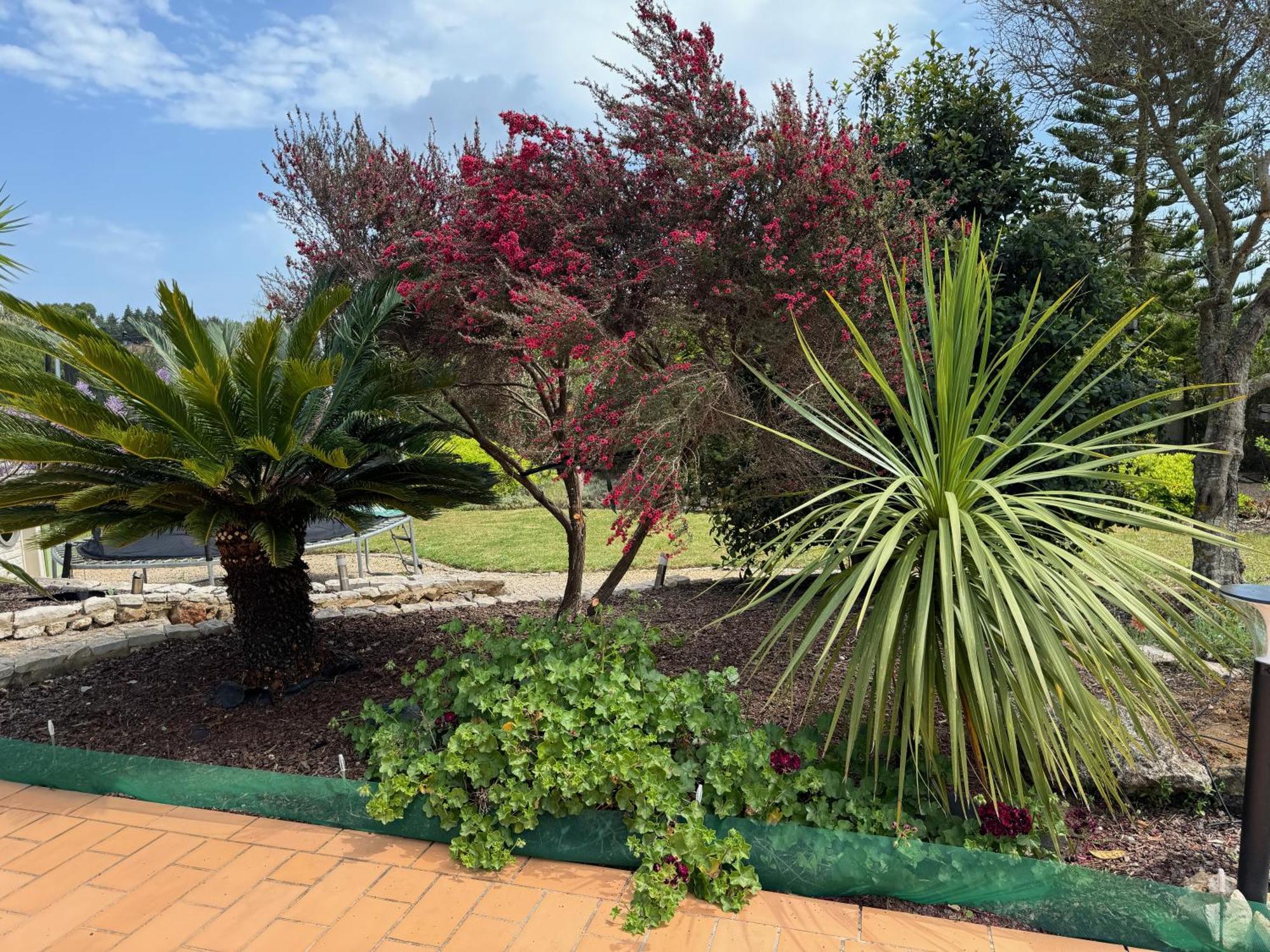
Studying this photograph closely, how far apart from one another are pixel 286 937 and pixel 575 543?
2868 millimetres

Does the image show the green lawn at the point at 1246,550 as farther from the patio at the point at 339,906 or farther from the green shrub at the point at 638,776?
the patio at the point at 339,906

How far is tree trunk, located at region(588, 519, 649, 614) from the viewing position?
3713 mm

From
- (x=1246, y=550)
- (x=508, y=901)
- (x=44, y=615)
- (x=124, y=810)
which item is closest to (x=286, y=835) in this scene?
(x=124, y=810)

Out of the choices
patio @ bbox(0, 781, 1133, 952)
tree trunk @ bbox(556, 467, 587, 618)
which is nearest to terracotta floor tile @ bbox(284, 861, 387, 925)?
patio @ bbox(0, 781, 1133, 952)

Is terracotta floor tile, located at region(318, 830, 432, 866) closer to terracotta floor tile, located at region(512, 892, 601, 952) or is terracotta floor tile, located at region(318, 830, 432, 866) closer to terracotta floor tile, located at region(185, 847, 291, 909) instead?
terracotta floor tile, located at region(185, 847, 291, 909)

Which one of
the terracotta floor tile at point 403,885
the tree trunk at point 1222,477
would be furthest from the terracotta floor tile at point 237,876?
the tree trunk at point 1222,477

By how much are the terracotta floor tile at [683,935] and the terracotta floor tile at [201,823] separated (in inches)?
60.1

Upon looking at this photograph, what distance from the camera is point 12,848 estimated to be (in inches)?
109

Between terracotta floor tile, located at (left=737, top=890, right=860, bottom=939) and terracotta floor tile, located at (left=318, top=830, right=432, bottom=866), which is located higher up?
terracotta floor tile, located at (left=318, top=830, right=432, bottom=866)

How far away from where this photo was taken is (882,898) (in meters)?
2.39

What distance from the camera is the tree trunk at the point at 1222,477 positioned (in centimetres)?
499

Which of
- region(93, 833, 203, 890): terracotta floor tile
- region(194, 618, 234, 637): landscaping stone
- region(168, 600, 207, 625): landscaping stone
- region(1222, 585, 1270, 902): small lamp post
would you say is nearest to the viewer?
region(1222, 585, 1270, 902): small lamp post

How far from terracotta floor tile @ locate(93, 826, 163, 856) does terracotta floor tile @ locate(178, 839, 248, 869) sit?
20 cm

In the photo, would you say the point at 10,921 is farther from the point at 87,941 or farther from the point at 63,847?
the point at 63,847
